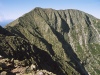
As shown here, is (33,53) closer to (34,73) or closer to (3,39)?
(3,39)

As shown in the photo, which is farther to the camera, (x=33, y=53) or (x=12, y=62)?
(x=33, y=53)

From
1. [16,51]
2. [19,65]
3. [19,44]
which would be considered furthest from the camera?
[19,44]

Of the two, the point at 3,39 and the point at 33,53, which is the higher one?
the point at 3,39

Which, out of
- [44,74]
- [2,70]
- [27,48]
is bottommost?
[44,74]

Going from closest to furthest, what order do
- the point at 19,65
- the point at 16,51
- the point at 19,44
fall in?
the point at 19,65 → the point at 16,51 → the point at 19,44

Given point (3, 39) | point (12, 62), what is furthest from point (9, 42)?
point (12, 62)

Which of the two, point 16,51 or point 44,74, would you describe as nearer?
point 44,74

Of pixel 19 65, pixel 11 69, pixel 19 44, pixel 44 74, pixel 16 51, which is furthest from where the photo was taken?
pixel 19 44

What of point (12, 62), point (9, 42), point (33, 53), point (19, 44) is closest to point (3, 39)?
point (9, 42)

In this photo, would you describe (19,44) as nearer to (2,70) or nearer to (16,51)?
(16,51)
